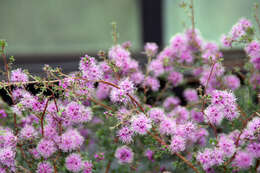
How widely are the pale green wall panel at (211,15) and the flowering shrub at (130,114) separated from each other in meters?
1.49

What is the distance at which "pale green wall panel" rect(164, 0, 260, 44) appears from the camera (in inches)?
93.4

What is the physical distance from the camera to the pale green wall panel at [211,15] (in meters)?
2.37

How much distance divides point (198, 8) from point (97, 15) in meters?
0.82

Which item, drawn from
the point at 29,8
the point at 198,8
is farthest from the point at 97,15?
the point at 198,8

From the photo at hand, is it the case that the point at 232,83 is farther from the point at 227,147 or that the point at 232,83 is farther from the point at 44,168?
the point at 44,168

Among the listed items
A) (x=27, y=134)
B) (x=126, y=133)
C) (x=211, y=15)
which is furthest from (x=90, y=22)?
(x=126, y=133)

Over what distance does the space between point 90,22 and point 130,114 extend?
191 cm

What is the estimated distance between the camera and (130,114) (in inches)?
24.9

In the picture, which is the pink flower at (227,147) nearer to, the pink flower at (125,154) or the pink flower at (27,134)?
the pink flower at (125,154)

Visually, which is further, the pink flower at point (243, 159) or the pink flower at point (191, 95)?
the pink flower at point (191, 95)

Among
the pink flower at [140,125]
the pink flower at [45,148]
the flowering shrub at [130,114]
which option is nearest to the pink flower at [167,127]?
the flowering shrub at [130,114]

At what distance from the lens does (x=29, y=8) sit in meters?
2.31

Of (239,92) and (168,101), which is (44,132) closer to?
(168,101)

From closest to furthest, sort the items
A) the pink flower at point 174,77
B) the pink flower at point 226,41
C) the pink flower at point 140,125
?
1. the pink flower at point 140,125
2. the pink flower at point 226,41
3. the pink flower at point 174,77
